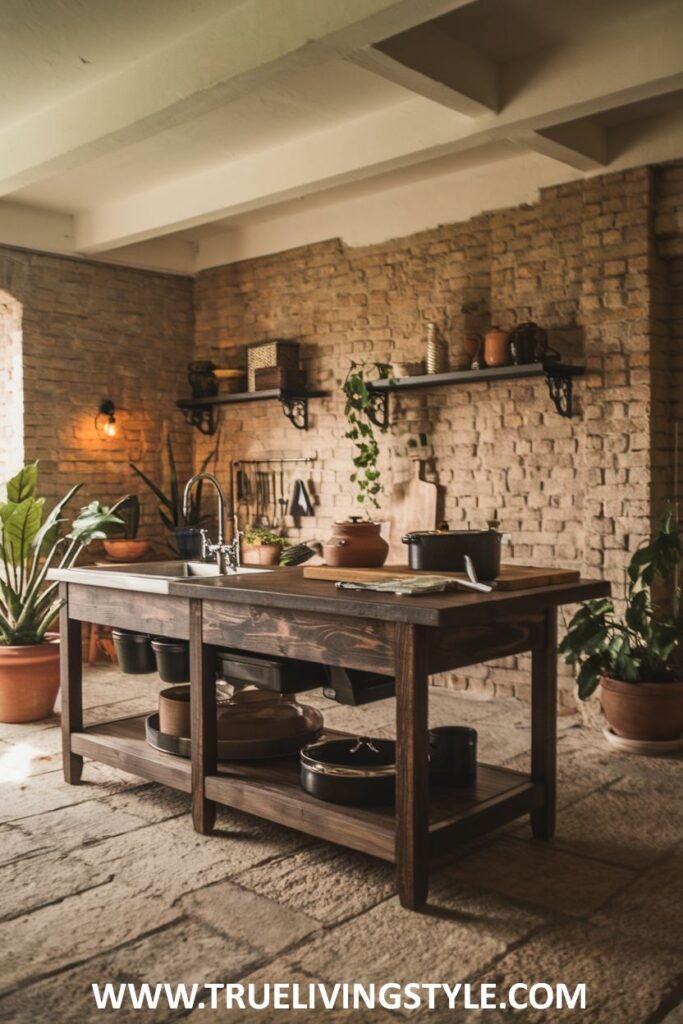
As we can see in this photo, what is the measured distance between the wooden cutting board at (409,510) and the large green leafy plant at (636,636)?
4.91 ft

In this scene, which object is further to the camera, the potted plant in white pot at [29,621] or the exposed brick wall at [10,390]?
the exposed brick wall at [10,390]

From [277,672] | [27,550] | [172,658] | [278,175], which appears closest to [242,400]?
[278,175]

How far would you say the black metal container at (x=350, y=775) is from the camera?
10.1 feet

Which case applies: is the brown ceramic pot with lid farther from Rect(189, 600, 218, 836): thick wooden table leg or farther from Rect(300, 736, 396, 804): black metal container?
Rect(300, 736, 396, 804): black metal container

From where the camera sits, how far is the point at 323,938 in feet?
8.73

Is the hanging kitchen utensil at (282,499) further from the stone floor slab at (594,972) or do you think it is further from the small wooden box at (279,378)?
the stone floor slab at (594,972)

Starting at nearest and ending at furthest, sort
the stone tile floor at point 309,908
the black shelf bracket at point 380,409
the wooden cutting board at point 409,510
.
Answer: the stone tile floor at point 309,908 < the wooden cutting board at point 409,510 < the black shelf bracket at point 380,409

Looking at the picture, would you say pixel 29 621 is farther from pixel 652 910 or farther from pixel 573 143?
pixel 573 143

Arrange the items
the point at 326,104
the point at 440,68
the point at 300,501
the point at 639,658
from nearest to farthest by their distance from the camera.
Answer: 1. the point at 440,68
2. the point at 639,658
3. the point at 326,104
4. the point at 300,501

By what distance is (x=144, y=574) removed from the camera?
3932mm

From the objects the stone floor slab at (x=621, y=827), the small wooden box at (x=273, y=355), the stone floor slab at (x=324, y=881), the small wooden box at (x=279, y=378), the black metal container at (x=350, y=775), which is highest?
the small wooden box at (x=273, y=355)

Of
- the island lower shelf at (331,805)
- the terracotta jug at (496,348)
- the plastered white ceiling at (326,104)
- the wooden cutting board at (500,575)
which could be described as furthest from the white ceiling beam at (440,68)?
the island lower shelf at (331,805)

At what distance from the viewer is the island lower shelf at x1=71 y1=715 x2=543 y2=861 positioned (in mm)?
2945

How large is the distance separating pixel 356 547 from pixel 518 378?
2.49m
